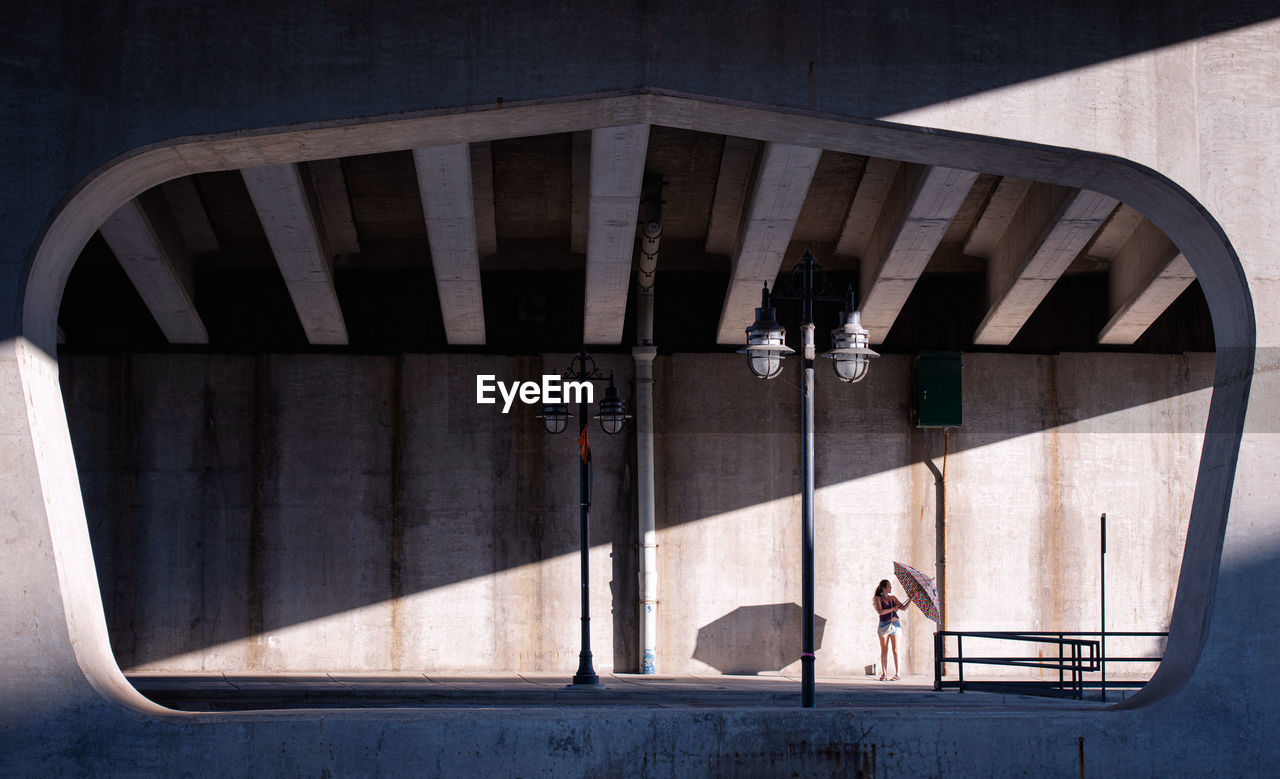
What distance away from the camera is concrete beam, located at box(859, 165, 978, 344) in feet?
61.7

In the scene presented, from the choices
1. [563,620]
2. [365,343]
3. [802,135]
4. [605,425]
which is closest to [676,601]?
[563,620]

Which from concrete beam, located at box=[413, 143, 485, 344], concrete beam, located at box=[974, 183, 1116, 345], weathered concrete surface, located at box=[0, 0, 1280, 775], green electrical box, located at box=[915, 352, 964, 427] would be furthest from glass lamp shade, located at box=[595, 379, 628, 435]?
weathered concrete surface, located at box=[0, 0, 1280, 775]

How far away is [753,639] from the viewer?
24.5m

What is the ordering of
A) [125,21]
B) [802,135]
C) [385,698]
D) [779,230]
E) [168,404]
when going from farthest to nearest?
[168,404]
[779,230]
[385,698]
[802,135]
[125,21]

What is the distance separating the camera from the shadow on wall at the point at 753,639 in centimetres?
2436

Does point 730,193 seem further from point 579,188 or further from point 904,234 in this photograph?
point 904,234

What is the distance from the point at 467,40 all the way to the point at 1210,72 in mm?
7045

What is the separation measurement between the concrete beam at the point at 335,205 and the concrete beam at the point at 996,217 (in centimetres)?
1050

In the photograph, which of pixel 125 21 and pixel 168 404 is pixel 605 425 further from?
pixel 125 21

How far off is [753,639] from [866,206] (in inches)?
325

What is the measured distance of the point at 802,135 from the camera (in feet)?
43.9

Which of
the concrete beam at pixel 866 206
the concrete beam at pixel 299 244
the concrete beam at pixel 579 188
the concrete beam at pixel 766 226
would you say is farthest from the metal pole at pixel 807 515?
the concrete beam at pixel 299 244

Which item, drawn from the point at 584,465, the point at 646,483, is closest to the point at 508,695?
the point at 584,465

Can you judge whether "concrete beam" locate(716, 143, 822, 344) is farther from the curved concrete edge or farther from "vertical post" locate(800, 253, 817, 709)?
the curved concrete edge
